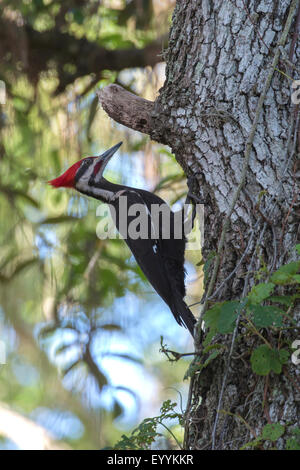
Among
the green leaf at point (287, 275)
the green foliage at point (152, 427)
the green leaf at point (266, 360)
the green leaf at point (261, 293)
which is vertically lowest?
the green foliage at point (152, 427)

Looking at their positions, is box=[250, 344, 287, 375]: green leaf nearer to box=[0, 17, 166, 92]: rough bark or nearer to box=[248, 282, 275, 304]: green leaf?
box=[248, 282, 275, 304]: green leaf

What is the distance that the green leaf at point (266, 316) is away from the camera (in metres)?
1.58

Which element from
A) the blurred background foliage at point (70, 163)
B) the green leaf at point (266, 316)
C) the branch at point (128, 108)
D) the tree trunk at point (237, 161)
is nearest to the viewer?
the green leaf at point (266, 316)

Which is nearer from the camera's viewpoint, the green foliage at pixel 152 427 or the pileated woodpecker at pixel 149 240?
the green foliage at pixel 152 427

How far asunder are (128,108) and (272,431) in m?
1.44

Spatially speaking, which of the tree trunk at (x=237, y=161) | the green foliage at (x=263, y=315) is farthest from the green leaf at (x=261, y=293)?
the tree trunk at (x=237, y=161)

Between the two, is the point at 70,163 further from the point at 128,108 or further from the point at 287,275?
the point at 287,275

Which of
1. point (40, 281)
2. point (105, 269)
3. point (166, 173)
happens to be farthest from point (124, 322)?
point (166, 173)

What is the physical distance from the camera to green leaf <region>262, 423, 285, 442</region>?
162cm

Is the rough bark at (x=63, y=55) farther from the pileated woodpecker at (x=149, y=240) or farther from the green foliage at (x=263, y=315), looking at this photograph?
the green foliage at (x=263, y=315)

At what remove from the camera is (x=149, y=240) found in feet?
9.65

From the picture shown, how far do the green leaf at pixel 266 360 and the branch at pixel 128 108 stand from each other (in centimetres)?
108

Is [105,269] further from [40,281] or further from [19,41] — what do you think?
[19,41]

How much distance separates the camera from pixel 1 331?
4.24m
